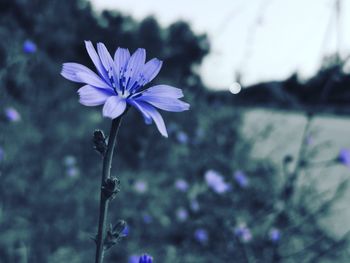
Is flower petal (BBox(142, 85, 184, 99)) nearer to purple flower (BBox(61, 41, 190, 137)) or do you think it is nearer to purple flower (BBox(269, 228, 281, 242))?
purple flower (BBox(61, 41, 190, 137))

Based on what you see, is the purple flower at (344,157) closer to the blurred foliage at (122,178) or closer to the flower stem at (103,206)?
the blurred foliage at (122,178)

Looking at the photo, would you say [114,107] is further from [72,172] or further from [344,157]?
[72,172]

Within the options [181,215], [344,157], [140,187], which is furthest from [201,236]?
[344,157]

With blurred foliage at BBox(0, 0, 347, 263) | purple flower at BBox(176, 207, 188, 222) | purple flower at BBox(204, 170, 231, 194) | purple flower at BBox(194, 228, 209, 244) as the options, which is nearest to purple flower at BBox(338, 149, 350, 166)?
blurred foliage at BBox(0, 0, 347, 263)

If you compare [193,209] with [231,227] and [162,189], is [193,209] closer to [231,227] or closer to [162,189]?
[162,189]

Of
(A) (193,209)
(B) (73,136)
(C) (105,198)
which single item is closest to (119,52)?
(C) (105,198)

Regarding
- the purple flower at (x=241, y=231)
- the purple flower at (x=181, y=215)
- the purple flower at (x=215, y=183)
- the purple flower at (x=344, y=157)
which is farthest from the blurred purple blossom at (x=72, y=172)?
the purple flower at (x=344, y=157)
